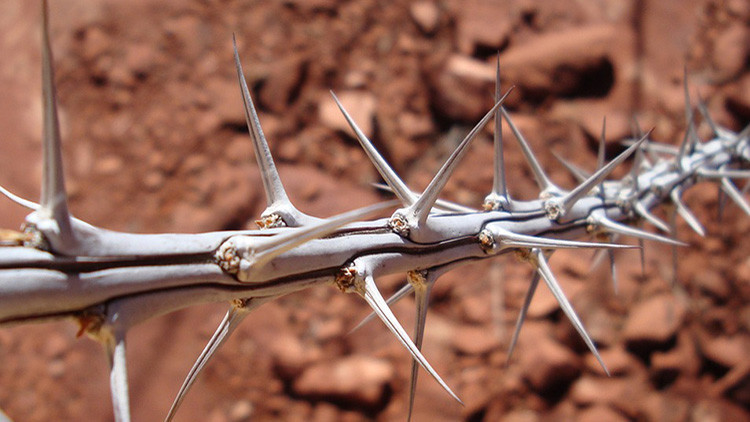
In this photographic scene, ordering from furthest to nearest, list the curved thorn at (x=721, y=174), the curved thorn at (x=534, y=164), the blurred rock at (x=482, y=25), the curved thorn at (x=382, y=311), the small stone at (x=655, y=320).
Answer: the blurred rock at (x=482, y=25), the small stone at (x=655, y=320), the curved thorn at (x=721, y=174), the curved thorn at (x=534, y=164), the curved thorn at (x=382, y=311)

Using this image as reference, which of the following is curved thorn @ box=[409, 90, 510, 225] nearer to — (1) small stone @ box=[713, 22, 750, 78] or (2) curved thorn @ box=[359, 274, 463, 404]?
(2) curved thorn @ box=[359, 274, 463, 404]

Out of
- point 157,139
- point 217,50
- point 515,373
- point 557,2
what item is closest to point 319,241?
point 515,373

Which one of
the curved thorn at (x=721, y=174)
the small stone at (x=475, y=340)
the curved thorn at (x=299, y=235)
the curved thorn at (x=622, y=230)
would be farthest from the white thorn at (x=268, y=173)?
the small stone at (x=475, y=340)

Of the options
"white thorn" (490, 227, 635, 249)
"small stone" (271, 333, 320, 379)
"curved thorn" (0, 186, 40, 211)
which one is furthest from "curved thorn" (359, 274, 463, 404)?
"small stone" (271, 333, 320, 379)

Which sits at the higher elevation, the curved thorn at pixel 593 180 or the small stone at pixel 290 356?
the small stone at pixel 290 356

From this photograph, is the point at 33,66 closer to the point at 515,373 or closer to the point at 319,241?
the point at 319,241

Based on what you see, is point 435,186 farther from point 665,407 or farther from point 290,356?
point 665,407

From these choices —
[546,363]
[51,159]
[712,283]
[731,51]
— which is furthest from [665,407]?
[51,159]

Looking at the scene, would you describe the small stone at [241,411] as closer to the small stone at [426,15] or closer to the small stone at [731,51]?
the small stone at [426,15]
